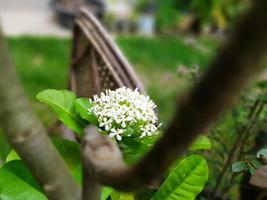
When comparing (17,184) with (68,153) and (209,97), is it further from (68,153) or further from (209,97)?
(209,97)

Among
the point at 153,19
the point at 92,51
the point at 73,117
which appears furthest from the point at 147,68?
the point at 73,117

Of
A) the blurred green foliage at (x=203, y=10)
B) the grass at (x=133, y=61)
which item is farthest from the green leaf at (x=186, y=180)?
the grass at (x=133, y=61)

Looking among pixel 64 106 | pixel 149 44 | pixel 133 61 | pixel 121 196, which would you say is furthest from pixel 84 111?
pixel 149 44

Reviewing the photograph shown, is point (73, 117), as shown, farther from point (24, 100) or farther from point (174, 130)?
point (174, 130)

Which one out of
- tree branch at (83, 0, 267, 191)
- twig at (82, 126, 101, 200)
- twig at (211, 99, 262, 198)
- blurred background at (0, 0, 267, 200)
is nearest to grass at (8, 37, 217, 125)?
blurred background at (0, 0, 267, 200)

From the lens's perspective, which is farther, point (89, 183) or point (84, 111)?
point (84, 111)

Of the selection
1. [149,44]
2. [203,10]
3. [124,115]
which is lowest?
[149,44]
